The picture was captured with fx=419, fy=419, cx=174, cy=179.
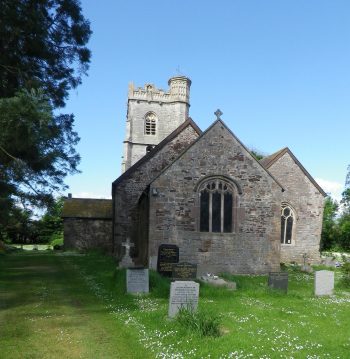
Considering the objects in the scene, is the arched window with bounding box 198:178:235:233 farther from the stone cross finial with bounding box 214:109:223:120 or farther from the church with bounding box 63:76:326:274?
the stone cross finial with bounding box 214:109:223:120

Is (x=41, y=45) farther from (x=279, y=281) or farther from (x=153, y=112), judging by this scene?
(x=153, y=112)

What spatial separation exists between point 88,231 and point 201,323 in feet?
97.1

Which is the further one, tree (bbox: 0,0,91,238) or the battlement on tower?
the battlement on tower

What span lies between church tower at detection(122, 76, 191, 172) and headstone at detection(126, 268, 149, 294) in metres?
36.5

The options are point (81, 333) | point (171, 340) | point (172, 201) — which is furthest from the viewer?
point (172, 201)

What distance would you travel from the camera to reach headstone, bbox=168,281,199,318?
993 cm

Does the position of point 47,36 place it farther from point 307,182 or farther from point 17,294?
point 307,182

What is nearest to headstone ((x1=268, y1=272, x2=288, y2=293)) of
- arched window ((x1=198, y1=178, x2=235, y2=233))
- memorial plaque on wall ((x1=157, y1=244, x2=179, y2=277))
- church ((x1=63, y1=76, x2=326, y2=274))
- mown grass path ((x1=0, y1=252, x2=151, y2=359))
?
memorial plaque on wall ((x1=157, y1=244, x2=179, y2=277))

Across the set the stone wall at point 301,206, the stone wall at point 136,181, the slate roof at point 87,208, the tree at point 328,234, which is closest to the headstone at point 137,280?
the stone wall at point 136,181

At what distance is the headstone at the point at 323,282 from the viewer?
1455cm

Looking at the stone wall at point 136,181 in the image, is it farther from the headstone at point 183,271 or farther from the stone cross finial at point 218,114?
the headstone at point 183,271

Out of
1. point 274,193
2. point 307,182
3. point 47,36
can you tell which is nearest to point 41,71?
point 47,36

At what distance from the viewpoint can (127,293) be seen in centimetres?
1354

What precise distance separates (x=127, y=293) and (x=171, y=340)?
554 centimetres
